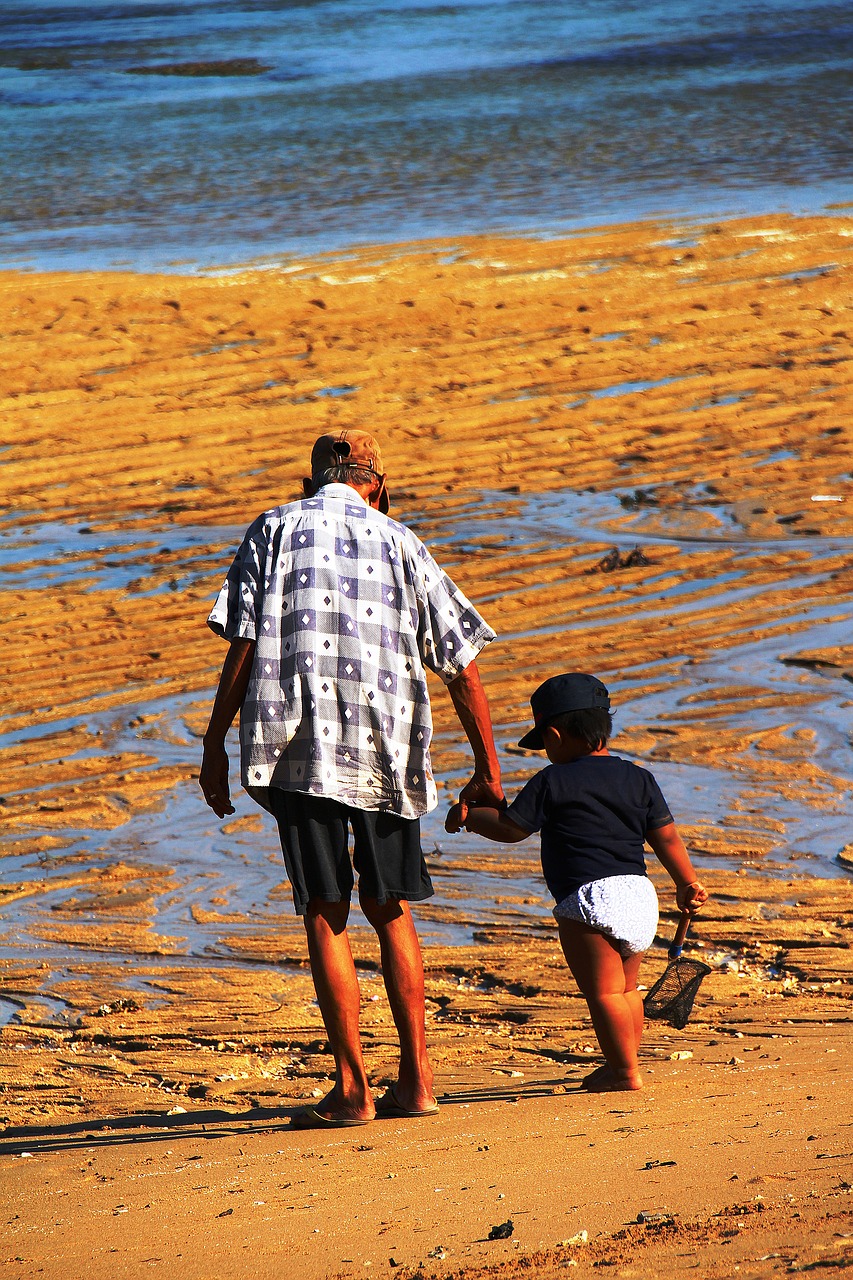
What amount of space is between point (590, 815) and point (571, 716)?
229 mm

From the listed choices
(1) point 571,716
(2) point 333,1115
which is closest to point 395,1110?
(2) point 333,1115

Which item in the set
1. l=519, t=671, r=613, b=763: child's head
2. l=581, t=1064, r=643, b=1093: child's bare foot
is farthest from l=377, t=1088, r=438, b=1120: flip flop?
l=519, t=671, r=613, b=763: child's head

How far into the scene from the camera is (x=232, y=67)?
3111 centimetres

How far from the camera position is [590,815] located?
3.60m

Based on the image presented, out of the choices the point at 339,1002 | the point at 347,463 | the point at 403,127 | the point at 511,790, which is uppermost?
the point at 403,127

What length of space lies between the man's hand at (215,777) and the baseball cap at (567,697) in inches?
26.9

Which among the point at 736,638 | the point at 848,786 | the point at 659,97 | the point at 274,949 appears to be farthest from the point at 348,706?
the point at 659,97

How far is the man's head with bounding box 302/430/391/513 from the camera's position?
3.70 m

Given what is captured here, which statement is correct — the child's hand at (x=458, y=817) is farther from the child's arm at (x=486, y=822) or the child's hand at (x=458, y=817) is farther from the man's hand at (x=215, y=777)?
the man's hand at (x=215, y=777)

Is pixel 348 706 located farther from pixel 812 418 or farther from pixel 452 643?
pixel 812 418

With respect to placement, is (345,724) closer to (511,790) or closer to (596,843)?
(596,843)

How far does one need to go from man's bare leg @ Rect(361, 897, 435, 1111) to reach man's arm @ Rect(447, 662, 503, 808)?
1.02 ft

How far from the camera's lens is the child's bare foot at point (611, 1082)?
3.62 meters

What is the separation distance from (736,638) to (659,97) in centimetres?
1927
